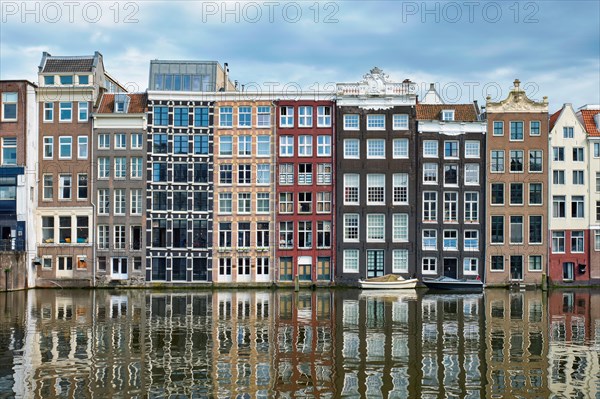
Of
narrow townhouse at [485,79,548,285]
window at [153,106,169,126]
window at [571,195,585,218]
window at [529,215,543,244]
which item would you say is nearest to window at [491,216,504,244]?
narrow townhouse at [485,79,548,285]

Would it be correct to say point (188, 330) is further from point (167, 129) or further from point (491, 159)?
point (491, 159)

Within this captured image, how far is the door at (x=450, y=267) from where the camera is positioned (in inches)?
2672

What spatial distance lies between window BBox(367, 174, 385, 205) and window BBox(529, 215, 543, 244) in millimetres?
14622

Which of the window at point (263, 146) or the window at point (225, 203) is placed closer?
the window at point (225, 203)

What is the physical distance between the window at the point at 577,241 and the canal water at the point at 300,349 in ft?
56.9

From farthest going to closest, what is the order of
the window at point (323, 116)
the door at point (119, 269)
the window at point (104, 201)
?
the window at point (323, 116)
the window at point (104, 201)
the door at point (119, 269)

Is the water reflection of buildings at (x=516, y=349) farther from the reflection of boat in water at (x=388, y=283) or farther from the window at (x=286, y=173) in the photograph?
the window at (x=286, y=173)

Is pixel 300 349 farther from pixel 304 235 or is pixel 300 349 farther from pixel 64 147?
pixel 64 147

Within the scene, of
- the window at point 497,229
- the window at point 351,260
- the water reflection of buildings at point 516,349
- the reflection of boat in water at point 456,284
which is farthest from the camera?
the window at point 497,229

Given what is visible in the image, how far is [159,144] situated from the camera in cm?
6825

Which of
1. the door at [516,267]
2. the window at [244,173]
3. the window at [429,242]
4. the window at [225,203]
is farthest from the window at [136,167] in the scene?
the door at [516,267]

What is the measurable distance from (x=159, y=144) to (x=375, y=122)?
69.1 feet

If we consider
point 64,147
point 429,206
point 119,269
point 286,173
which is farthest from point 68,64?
point 429,206

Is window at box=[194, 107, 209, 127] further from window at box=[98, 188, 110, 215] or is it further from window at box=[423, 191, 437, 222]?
window at box=[423, 191, 437, 222]
